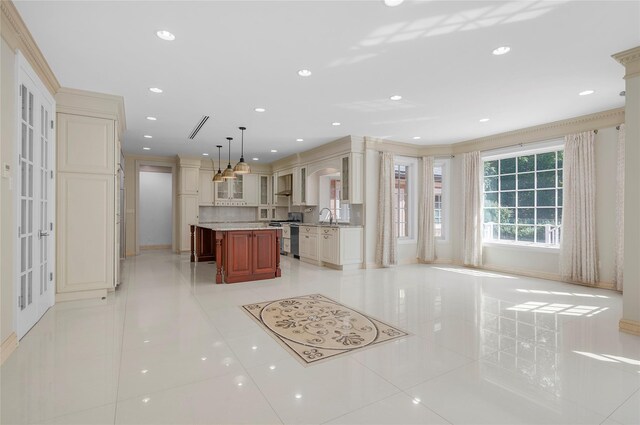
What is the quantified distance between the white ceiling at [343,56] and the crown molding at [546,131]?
9.0 inches

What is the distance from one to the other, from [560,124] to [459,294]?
136 inches

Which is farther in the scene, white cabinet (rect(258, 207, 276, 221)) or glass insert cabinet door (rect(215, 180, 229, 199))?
white cabinet (rect(258, 207, 276, 221))

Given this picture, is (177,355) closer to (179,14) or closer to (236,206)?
(179,14)

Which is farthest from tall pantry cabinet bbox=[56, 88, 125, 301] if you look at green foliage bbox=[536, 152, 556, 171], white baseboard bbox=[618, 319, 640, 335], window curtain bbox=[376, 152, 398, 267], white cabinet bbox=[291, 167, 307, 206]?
green foliage bbox=[536, 152, 556, 171]

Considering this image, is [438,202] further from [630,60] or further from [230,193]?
[230,193]

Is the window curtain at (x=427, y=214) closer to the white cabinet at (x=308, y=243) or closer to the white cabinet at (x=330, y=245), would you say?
the white cabinet at (x=330, y=245)

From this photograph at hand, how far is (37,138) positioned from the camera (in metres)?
3.41

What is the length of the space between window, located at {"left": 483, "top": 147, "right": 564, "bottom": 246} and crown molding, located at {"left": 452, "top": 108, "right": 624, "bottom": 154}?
305 millimetres

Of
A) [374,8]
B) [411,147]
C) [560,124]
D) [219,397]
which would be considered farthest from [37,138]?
[560,124]

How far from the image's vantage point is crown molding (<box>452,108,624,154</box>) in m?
4.89

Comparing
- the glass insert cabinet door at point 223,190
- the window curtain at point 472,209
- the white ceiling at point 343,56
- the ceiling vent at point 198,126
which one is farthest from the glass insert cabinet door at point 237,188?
the window curtain at point 472,209

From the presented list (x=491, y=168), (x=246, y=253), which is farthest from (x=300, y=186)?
(x=491, y=168)

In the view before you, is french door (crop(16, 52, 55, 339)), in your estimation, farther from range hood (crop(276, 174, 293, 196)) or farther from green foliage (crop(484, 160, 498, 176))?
green foliage (crop(484, 160, 498, 176))

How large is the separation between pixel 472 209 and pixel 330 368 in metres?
5.34
